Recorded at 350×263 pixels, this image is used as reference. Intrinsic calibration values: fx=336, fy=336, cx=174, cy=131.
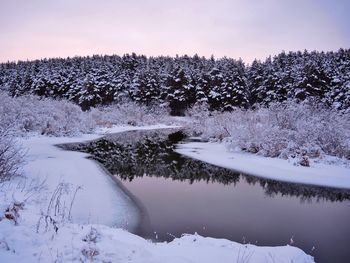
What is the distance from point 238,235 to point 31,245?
449 cm

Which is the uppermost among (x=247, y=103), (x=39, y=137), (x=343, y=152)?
(x=247, y=103)

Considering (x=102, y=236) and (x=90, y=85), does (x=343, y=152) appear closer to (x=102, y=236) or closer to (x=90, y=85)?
(x=102, y=236)

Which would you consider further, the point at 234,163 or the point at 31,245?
the point at 234,163

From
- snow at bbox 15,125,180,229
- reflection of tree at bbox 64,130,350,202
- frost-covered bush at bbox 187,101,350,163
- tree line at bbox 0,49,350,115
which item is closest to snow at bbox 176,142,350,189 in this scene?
reflection of tree at bbox 64,130,350,202

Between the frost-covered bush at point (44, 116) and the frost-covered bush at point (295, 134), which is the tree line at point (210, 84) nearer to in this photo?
the frost-covered bush at point (44, 116)

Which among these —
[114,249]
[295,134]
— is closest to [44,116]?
[295,134]

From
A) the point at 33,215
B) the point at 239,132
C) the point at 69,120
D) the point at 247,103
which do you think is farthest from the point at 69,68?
the point at 33,215

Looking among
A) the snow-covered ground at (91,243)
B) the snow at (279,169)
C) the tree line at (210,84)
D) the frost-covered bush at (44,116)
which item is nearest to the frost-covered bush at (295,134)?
the snow at (279,169)

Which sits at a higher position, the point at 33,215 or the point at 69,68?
the point at 69,68

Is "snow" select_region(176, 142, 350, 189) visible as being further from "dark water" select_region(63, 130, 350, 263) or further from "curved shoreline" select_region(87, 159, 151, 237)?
"curved shoreline" select_region(87, 159, 151, 237)

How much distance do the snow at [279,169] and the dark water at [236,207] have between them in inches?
25.2

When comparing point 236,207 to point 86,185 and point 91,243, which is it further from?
point 91,243

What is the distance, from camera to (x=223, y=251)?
18.9ft

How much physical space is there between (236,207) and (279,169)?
5566 millimetres
